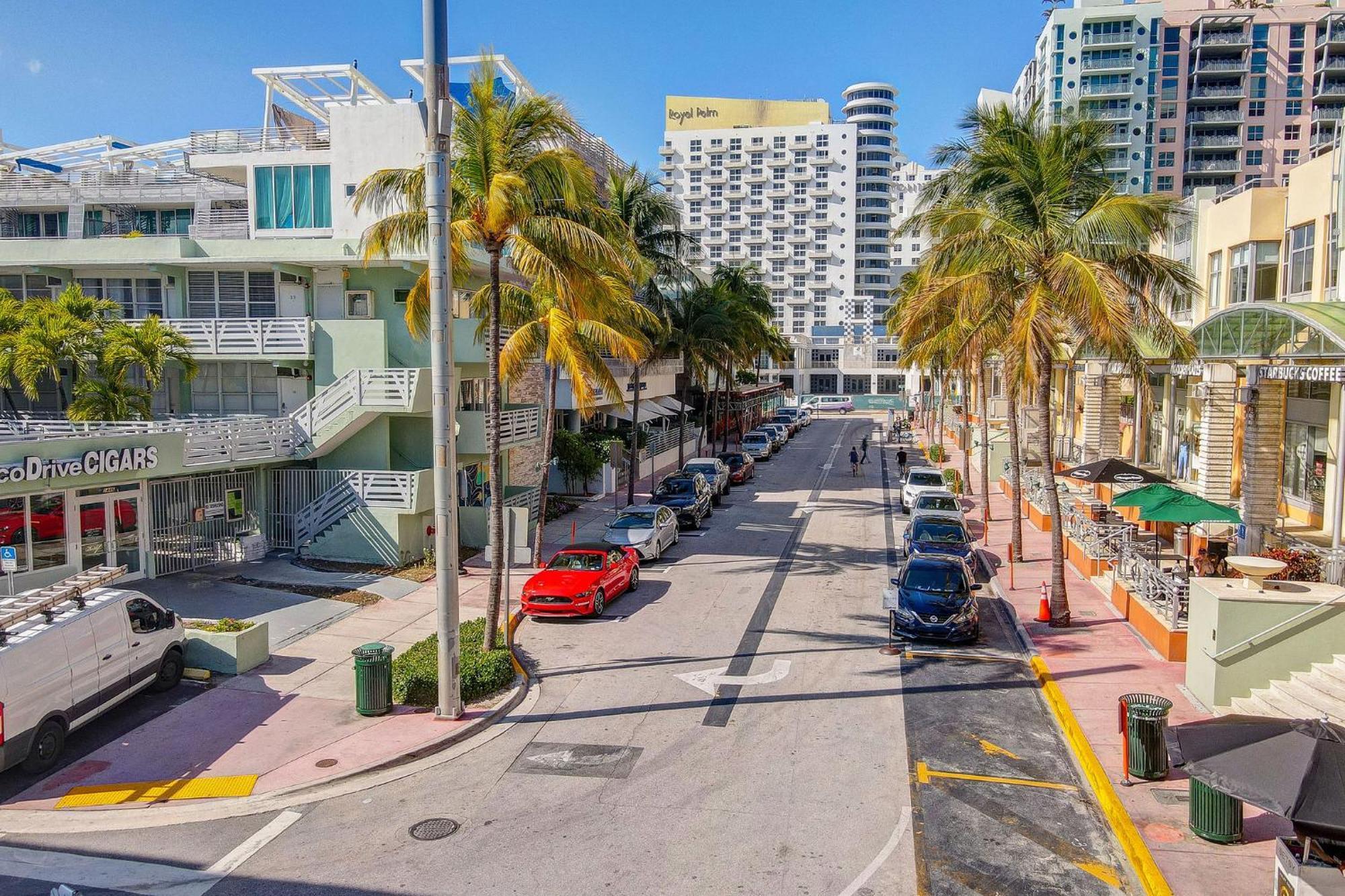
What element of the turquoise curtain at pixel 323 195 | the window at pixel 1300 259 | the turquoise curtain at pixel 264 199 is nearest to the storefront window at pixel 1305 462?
the window at pixel 1300 259

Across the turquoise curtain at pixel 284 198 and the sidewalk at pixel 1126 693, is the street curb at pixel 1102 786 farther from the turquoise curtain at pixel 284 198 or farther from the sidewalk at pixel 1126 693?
the turquoise curtain at pixel 284 198

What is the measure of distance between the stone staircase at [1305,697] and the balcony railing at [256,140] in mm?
30419

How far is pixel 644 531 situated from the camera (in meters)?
25.7

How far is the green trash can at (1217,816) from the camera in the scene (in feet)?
31.7

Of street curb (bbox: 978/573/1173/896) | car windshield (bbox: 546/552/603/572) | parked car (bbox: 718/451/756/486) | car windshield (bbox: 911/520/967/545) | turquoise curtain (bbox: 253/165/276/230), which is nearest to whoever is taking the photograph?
street curb (bbox: 978/573/1173/896)

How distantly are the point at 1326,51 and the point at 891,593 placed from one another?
311ft

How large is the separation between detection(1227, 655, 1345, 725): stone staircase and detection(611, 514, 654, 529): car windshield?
51.1ft

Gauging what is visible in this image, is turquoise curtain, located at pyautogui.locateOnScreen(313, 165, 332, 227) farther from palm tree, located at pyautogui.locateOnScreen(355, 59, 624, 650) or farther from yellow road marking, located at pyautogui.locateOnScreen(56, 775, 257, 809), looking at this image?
yellow road marking, located at pyautogui.locateOnScreen(56, 775, 257, 809)

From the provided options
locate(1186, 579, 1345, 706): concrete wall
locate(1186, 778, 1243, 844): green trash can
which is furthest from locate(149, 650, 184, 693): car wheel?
locate(1186, 579, 1345, 706): concrete wall

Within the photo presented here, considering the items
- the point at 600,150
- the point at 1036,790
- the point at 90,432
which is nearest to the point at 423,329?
the point at 90,432

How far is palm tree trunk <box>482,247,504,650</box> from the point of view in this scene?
1581 centimetres

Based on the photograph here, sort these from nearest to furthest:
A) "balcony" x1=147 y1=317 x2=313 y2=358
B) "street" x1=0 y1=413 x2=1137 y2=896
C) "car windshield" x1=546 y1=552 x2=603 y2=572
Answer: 1. "street" x1=0 y1=413 x2=1137 y2=896
2. "car windshield" x1=546 y1=552 x2=603 y2=572
3. "balcony" x1=147 y1=317 x2=313 y2=358

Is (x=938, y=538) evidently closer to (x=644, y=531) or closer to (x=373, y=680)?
(x=644, y=531)

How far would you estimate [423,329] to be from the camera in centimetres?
1875
